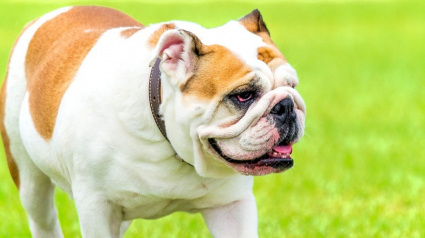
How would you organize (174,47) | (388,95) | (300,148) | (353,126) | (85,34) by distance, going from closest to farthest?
(174,47) → (85,34) → (300,148) → (353,126) → (388,95)

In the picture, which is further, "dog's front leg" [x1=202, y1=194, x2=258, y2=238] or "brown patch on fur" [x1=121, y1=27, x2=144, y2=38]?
"brown patch on fur" [x1=121, y1=27, x2=144, y2=38]

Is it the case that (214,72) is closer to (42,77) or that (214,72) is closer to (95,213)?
(95,213)

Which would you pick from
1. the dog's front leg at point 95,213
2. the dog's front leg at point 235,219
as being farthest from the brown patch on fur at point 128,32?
the dog's front leg at point 235,219

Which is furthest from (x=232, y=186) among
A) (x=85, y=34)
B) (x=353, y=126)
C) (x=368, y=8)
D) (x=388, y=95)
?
(x=368, y=8)

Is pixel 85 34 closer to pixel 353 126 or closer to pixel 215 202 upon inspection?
pixel 215 202

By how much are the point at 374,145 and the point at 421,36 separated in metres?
10.9

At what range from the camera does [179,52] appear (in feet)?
14.5

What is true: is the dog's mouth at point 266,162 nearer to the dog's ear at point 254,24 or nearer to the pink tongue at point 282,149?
the pink tongue at point 282,149

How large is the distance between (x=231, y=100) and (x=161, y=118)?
0.44 metres

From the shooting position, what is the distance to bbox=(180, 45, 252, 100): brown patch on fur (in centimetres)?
430

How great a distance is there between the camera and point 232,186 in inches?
191

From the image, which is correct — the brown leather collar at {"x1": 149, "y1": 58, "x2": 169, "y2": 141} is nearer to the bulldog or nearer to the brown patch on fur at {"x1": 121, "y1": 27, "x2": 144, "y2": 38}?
the bulldog

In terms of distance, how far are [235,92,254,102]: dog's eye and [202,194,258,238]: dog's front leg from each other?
2.67ft

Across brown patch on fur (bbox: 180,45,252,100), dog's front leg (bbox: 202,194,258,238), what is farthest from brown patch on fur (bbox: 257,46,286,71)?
dog's front leg (bbox: 202,194,258,238)
